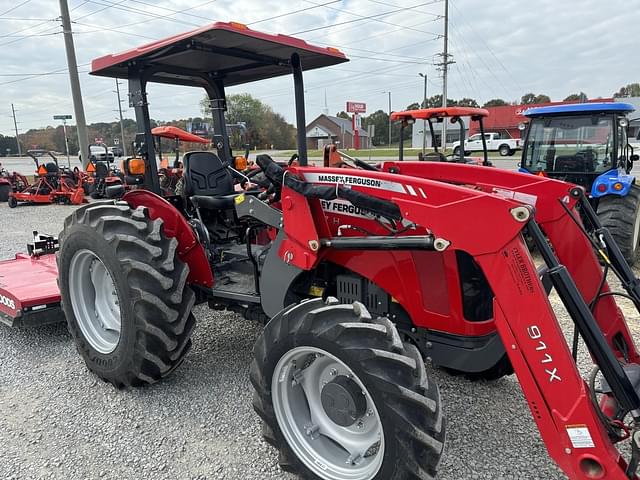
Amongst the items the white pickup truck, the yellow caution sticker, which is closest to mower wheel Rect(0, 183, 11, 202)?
the yellow caution sticker

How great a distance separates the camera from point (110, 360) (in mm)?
3398

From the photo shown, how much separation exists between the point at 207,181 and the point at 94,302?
130cm

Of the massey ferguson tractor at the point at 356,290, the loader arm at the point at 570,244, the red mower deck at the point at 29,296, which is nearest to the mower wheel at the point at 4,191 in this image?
the red mower deck at the point at 29,296

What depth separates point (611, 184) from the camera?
6.55 m

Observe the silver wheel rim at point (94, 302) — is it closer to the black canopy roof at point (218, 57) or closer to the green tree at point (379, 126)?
the black canopy roof at point (218, 57)

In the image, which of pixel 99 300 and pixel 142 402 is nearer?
pixel 142 402

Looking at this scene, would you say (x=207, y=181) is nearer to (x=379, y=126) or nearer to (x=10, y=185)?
(x=10, y=185)

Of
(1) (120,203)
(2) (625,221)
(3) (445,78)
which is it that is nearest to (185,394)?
(1) (120,203)

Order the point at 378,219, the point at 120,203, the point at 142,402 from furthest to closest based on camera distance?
the point at 120,203, the point at 142,402, the point at 378,219

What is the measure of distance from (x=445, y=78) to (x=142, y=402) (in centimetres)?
3428

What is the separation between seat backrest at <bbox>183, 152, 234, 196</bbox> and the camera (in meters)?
4.02

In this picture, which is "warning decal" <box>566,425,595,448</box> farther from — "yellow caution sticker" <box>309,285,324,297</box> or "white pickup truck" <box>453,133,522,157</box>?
"white pickup truck" <box>453,133,522,157</box>

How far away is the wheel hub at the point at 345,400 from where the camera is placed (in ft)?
7.66

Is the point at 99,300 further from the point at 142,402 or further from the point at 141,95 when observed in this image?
the point at 141,95
